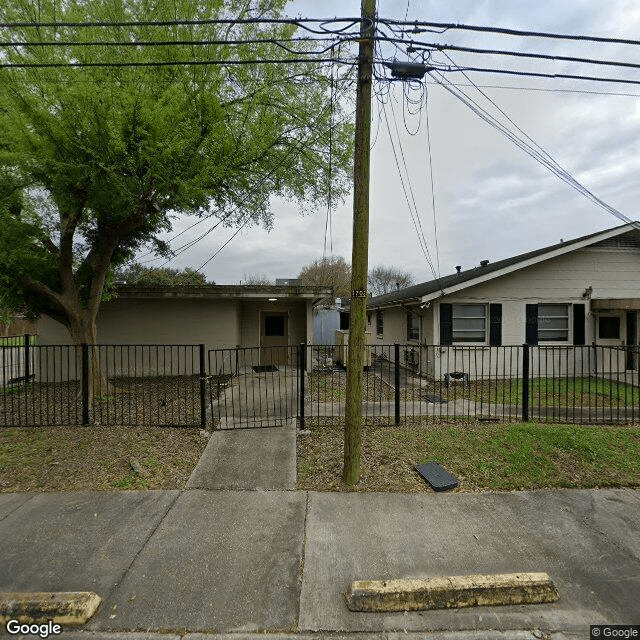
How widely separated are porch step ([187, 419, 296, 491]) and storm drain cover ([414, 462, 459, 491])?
1.73 meters

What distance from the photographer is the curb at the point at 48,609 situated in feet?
8.30

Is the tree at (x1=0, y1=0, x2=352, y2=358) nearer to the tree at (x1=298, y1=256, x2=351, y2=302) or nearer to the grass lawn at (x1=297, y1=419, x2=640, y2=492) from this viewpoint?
the grass lawn at (x1=297, y1=419, x2=640, y2=492)

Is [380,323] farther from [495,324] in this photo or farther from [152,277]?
[152,277]

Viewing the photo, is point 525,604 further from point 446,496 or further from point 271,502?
point 271,502

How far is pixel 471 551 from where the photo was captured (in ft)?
10.7

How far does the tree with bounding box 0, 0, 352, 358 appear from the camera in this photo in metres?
5.95

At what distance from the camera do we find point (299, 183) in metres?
10.1

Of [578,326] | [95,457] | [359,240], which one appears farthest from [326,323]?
[359,240]

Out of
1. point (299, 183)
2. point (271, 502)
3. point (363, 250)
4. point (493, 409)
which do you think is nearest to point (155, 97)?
point (299, 183)

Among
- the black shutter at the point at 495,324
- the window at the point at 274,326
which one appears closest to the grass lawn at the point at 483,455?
the black shutter at the point at 495,324

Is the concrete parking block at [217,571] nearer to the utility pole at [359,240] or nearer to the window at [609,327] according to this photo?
the utility pole at [359,240]

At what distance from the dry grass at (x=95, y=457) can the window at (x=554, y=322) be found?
11.0 metres

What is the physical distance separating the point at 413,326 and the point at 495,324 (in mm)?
3011

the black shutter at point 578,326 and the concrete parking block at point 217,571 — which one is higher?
the black shutter at point 578,326
